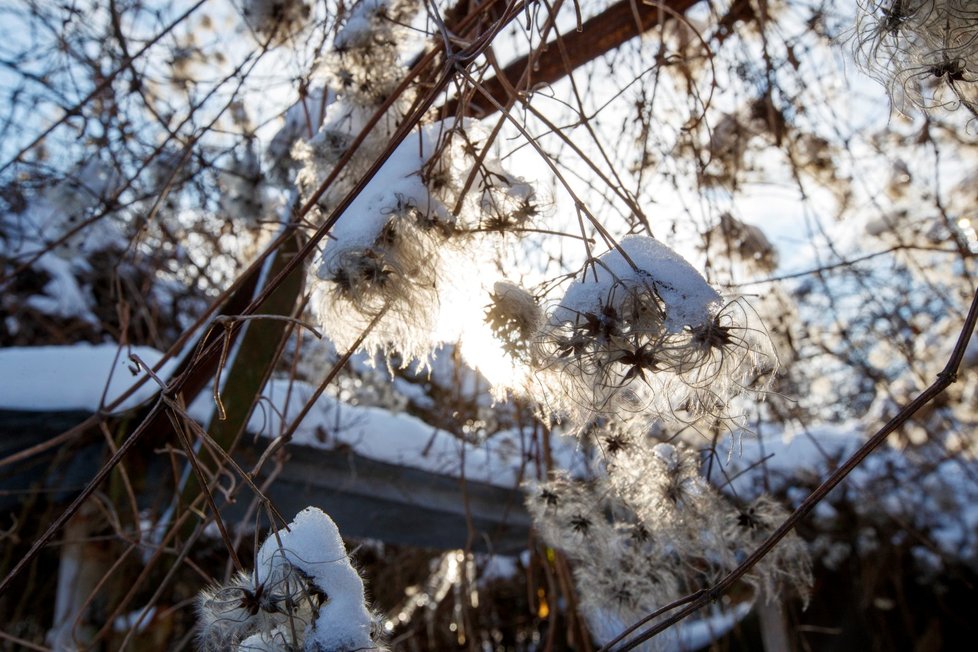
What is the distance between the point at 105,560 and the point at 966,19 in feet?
9.42

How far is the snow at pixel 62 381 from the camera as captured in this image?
2162 millimetres

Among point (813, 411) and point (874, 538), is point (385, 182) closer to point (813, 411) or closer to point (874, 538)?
point (813, 411)

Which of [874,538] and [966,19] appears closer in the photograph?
[966,19]

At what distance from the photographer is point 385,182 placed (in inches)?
45.4

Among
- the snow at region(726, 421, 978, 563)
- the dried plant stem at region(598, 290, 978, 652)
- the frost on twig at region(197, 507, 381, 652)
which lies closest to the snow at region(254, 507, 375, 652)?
the frost on twig at region(197, 507, 381, 652)

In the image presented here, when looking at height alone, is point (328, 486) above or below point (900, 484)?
below

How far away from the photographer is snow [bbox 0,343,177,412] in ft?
7.09

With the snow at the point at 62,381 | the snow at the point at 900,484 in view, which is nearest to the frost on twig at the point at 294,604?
the snow at the point at 62,381

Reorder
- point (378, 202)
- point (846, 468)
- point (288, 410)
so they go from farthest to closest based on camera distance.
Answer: point (288, 410), point (378, 202), point (846, 468)

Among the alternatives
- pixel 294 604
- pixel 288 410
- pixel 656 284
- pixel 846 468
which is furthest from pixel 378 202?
pixel 288 410

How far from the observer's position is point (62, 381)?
2.23 metres

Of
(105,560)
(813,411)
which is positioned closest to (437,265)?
(105,560)

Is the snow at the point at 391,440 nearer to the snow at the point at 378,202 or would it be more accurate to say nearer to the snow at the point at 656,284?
the snow at the point at 378,202

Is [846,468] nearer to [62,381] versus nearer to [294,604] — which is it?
[294,604]
